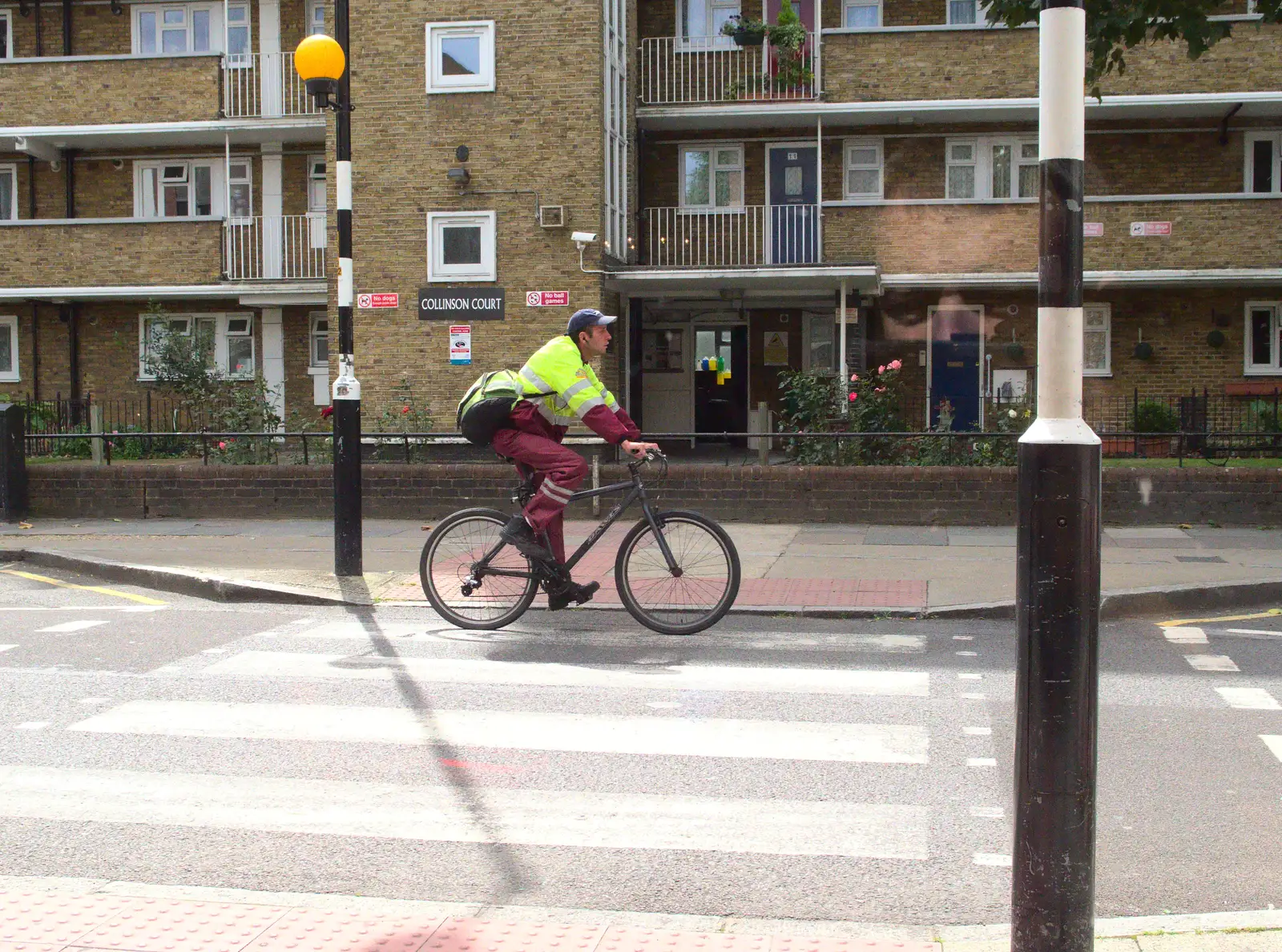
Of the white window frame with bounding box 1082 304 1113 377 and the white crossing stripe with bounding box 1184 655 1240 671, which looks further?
the white window frame with bounding box 1082 304 1113 377

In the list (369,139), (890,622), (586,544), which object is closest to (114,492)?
(369,139)

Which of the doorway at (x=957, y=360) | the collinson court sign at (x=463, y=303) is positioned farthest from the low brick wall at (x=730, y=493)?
the doorway at (x=957, y=360)

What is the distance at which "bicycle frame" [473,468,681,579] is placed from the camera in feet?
27.0

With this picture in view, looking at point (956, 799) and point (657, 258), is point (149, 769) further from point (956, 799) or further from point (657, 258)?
point (657, 258)

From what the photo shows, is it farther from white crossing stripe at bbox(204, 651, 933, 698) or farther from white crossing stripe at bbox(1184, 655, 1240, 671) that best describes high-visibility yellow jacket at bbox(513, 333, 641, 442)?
white crossing stripe at bbox(1184, 655, 1240, 671)

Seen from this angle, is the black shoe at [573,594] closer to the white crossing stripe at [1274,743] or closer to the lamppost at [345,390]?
the lamppost at [345,390]

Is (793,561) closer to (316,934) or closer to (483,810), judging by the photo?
(483,810)

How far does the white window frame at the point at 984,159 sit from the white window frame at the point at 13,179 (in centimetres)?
1689

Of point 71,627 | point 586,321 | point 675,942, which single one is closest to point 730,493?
point 586,321

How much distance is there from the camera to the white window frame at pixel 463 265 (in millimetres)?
19375

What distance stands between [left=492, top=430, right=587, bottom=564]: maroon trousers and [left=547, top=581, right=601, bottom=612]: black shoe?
1.38 ft

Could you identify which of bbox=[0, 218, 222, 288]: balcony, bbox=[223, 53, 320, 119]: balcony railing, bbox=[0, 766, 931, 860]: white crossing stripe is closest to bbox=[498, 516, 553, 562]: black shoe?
bbox=[0, 766, 931, 860]: white crossing stripe

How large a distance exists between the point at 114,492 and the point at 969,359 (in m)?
14.7

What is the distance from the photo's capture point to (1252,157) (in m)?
23.3
